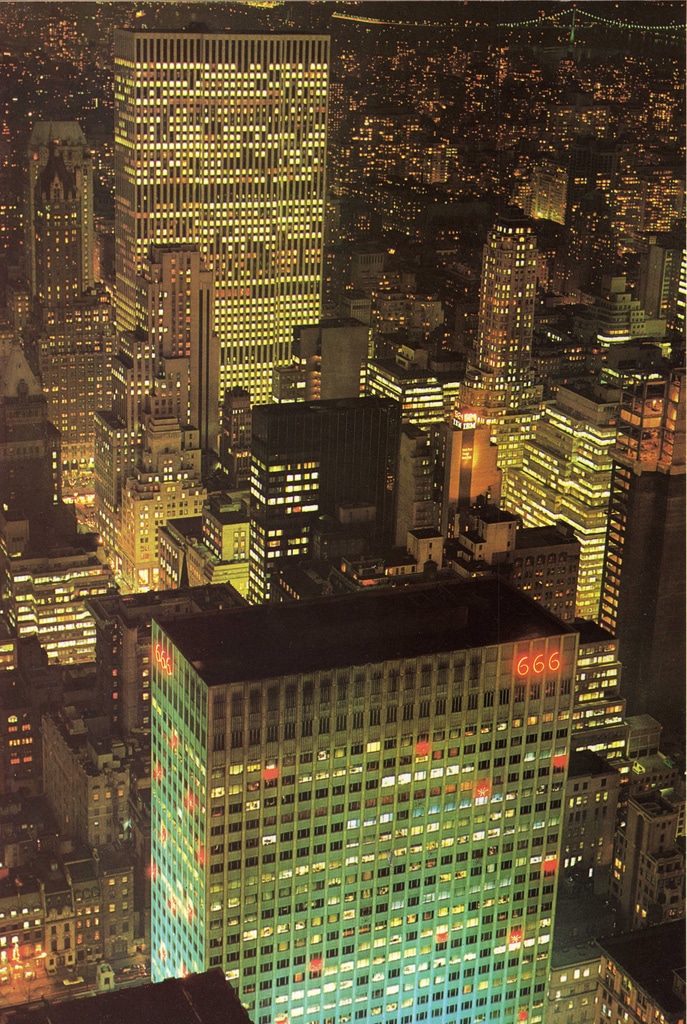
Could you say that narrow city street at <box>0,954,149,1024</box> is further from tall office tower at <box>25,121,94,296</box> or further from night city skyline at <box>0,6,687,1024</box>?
tall office tower at <box>25,121,94,296</box>

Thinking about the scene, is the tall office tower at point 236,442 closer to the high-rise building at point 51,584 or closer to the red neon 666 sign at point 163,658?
the high-rise building at point 51,584

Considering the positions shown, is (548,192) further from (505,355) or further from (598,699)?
(598,699)

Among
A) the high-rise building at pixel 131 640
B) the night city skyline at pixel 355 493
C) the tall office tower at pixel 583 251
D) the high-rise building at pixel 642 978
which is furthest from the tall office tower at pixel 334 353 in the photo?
the high-rise building at pixel 642 978

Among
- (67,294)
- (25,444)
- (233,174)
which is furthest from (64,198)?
(25,444)

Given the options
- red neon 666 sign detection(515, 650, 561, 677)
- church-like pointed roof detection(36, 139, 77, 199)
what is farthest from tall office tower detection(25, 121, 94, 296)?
red neon 666 sign detection(515, 650, 561, 677)

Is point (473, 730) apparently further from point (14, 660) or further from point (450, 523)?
point (14, 660)

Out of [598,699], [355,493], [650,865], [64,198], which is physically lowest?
[650,865]
